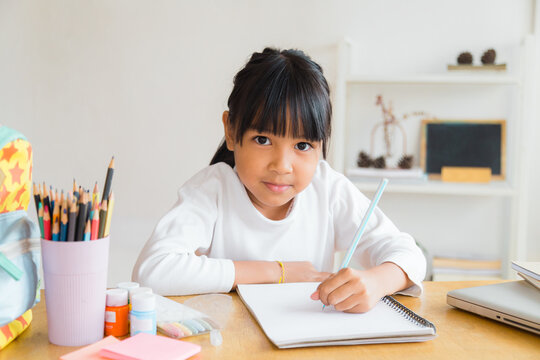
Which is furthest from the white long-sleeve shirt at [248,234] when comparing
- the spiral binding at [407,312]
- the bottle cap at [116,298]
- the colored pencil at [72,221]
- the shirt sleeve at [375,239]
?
the colored pencil at [72,221]

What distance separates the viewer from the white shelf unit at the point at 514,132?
214 centimetres

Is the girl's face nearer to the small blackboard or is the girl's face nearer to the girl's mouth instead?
the girl's mouth

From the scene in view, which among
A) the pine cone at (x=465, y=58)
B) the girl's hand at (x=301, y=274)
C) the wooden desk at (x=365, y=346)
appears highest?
the pine cone at (x=465, y=58)

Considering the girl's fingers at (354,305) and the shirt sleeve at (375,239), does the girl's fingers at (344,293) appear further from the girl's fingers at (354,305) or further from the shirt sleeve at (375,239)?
the shirt sleeve at (375,239)

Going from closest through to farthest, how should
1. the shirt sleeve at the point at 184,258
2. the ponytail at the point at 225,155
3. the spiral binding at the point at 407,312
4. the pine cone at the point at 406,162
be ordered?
the spiral binding at the point at 407,312 → the shirt sleeve at the point at 184,258 → the ponytail at the point at 225,155 → the pine cone at the point at 406,162

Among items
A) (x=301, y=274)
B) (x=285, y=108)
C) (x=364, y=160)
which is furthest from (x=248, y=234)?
(x=364, y=160)

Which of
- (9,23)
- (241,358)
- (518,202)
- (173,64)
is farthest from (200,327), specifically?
(9,23)

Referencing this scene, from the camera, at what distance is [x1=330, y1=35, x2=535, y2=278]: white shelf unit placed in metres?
2.14

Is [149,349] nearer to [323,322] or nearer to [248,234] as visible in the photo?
[323,322]

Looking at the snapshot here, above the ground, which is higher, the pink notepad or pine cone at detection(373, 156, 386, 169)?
pine cone at detection(373, 156, 386, 169)

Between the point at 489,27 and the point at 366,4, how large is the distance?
21.4 inches

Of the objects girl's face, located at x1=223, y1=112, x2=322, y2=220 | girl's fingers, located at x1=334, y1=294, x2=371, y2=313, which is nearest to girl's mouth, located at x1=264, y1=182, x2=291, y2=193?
girl's face, located at x1=223, y1=112, x2=322, y2=220

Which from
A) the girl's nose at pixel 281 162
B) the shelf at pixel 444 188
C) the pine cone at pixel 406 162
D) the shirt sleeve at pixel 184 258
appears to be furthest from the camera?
the pine cone at pixel 406 162

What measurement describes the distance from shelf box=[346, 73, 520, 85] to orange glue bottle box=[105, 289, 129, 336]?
5.53 feet
